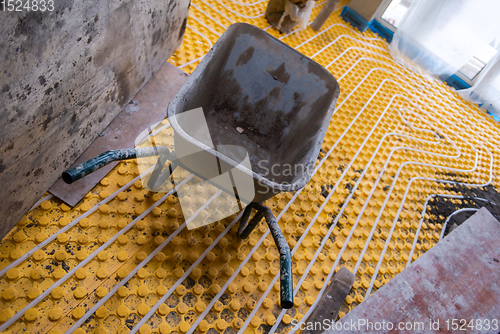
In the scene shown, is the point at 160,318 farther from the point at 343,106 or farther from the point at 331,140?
the point at 343,106

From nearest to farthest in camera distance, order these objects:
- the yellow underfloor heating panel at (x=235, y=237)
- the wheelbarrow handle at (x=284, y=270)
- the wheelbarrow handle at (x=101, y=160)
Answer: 1. the wheelbarrow handle at (x=101, y=160)
2. the wheelbarrow handle at (x=284, y=270)
3. the yellow underfloor heating panel at (x=235, y=237)

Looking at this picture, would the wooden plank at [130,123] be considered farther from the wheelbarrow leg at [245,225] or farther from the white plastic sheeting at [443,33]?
the white plastic sheeting at [443,33]

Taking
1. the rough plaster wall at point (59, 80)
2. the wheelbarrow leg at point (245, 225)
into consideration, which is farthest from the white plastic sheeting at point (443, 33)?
the wheelbarrow leg at point (245, 225)

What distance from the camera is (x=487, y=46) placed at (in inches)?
164

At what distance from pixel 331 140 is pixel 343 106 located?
58 cm

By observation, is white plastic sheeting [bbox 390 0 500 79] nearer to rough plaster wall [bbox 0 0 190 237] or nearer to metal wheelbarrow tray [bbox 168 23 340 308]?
metal wheelbarrow tray [bbox 168 23 340 308]

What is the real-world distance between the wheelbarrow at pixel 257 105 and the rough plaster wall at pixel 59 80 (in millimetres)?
520

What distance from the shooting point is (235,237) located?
1854 mm

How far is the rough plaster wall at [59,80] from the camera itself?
3.52ft

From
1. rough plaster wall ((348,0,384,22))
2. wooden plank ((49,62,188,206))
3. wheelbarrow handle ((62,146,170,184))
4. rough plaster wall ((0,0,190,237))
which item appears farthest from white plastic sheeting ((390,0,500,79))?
wheelbarrow handle ((62,146,170,184))

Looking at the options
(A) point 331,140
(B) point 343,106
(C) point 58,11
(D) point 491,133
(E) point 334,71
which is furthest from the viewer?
(D) point 491,133

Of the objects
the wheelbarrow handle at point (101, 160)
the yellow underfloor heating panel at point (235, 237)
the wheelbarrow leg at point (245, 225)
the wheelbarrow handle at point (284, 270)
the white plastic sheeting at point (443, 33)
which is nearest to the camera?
the wheelbarrow handle at point (101, 160)

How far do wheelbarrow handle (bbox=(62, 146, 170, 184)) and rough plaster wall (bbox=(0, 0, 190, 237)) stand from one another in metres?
0.36

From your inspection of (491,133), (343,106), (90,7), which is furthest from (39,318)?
(491,133)
